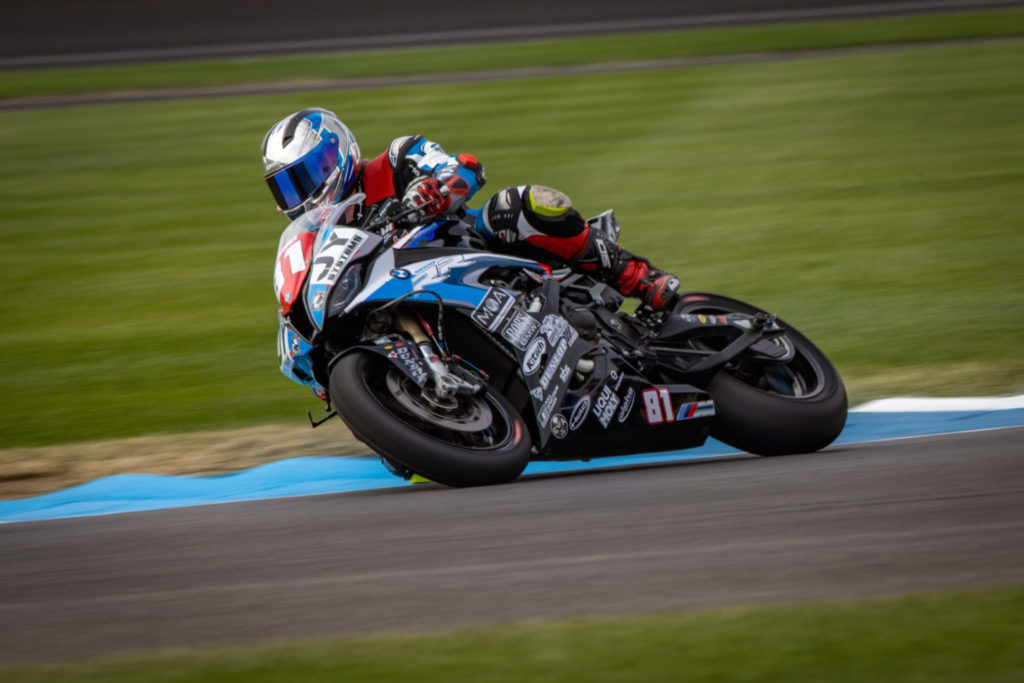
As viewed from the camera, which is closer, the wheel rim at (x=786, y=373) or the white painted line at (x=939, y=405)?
the wheel rim at (x=786, y=373)

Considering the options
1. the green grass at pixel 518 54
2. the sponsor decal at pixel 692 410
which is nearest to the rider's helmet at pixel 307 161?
the sponsor decal at pixel 692 410

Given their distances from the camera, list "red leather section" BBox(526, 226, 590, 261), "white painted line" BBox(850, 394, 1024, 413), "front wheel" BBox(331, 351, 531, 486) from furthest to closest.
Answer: "white painted line" BBox(850, 394, 1024, 413), "red leather section" BBox(526, 226, 590, 261), "front wheel" BBox(331, 351, 531, 486)

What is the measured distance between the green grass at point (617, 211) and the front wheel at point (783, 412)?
50.8 inches

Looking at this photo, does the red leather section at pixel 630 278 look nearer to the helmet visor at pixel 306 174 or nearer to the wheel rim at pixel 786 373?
the wheel rim at pixel 786 373

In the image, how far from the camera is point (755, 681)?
8.96ft

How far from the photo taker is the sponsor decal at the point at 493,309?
4973 mm

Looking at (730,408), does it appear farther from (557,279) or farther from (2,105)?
(2,105)

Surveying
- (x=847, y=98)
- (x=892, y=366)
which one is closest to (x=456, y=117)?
(x=847, y=98)

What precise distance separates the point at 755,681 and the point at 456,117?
13966 millimetres

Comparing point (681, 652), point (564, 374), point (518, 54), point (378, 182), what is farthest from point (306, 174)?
point (518, 54)

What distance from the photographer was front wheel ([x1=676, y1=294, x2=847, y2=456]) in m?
5.21

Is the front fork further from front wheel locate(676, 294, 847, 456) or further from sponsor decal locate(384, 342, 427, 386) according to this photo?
front wheel locate(676, 294, 847, 456)

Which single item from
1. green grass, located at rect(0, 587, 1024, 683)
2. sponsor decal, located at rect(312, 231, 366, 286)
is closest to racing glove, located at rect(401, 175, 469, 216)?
sponsor decal, located at rect(312, 231, 366, 286)

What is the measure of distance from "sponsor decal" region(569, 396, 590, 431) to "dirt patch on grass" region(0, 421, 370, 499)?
1.60 m
